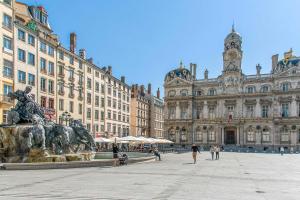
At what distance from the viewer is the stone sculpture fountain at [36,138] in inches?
1038

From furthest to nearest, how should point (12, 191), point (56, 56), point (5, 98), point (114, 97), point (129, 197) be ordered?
1. point (114, 97)
2. point (56, 56)
3. point (5, 98)
4. point (12, 191)
5. point (129, 197)

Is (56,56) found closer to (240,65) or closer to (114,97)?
(114,97)

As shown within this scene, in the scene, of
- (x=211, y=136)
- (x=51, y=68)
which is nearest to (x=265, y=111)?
(x=211, y=136)

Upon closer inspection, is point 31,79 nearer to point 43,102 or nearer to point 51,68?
point 43,102

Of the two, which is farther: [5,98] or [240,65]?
[240,65]

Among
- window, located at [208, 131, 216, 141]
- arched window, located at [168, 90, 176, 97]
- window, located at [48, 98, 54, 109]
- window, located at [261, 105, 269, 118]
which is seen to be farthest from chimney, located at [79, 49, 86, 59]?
window, located at [261, 105, 269, 118]

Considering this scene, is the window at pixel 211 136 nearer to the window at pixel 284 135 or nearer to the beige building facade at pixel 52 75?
the window at pixel 284 135

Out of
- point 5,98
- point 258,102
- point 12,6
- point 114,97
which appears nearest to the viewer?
point 5,98

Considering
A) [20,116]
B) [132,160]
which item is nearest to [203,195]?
[132,160]

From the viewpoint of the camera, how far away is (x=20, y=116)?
29.0m

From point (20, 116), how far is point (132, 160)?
991 centimetres

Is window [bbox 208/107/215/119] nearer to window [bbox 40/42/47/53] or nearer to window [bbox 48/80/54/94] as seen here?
window [bbox 48/80/54/94]

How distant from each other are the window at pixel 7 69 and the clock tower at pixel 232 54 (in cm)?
5764

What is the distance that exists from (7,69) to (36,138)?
2011 cm
